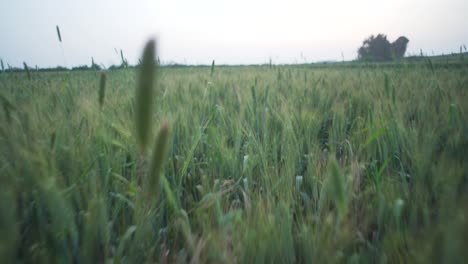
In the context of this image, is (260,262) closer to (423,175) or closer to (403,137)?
(423,175)

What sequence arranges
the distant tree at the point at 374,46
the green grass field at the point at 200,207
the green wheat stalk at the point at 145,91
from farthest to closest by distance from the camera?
the distant tree at the point at 374,46, the green grass field at the point at 200,207, the green wheat stalk at the point at 145,91

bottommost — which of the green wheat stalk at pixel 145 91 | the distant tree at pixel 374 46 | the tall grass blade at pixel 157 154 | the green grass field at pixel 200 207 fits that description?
the green grass field at pixel 200 207

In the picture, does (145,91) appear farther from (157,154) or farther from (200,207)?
(200,207)

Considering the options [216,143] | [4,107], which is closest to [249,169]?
[216,143]

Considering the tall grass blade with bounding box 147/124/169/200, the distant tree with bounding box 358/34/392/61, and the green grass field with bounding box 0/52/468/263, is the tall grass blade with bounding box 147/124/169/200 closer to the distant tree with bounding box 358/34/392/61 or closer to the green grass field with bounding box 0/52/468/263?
the green grass field with bounding box 0/52/468/263

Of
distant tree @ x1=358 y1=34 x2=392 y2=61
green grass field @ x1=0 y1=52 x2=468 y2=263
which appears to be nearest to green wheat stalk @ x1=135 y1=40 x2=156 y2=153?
green grass field @ x1=0 y1=52 x2=468 y2=263

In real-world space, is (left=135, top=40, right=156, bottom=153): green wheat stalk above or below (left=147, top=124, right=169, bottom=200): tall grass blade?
above

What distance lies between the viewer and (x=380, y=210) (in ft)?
2.00

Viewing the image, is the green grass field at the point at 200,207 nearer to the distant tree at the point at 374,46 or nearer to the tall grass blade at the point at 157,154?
the tall grass blade at the point at 157,154

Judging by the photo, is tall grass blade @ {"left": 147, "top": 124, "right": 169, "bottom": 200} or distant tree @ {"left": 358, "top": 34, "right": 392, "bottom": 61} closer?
tall grass blade @ {"left": 147, "top": 124, "right": 169, "bottom": 200}

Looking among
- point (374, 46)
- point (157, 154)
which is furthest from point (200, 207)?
point (374, 46)

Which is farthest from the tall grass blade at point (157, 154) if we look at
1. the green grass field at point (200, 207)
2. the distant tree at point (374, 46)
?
the distant tree at point (374, 46)

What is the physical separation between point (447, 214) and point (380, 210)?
0.53ft

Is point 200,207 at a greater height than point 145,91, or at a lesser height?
lesser
